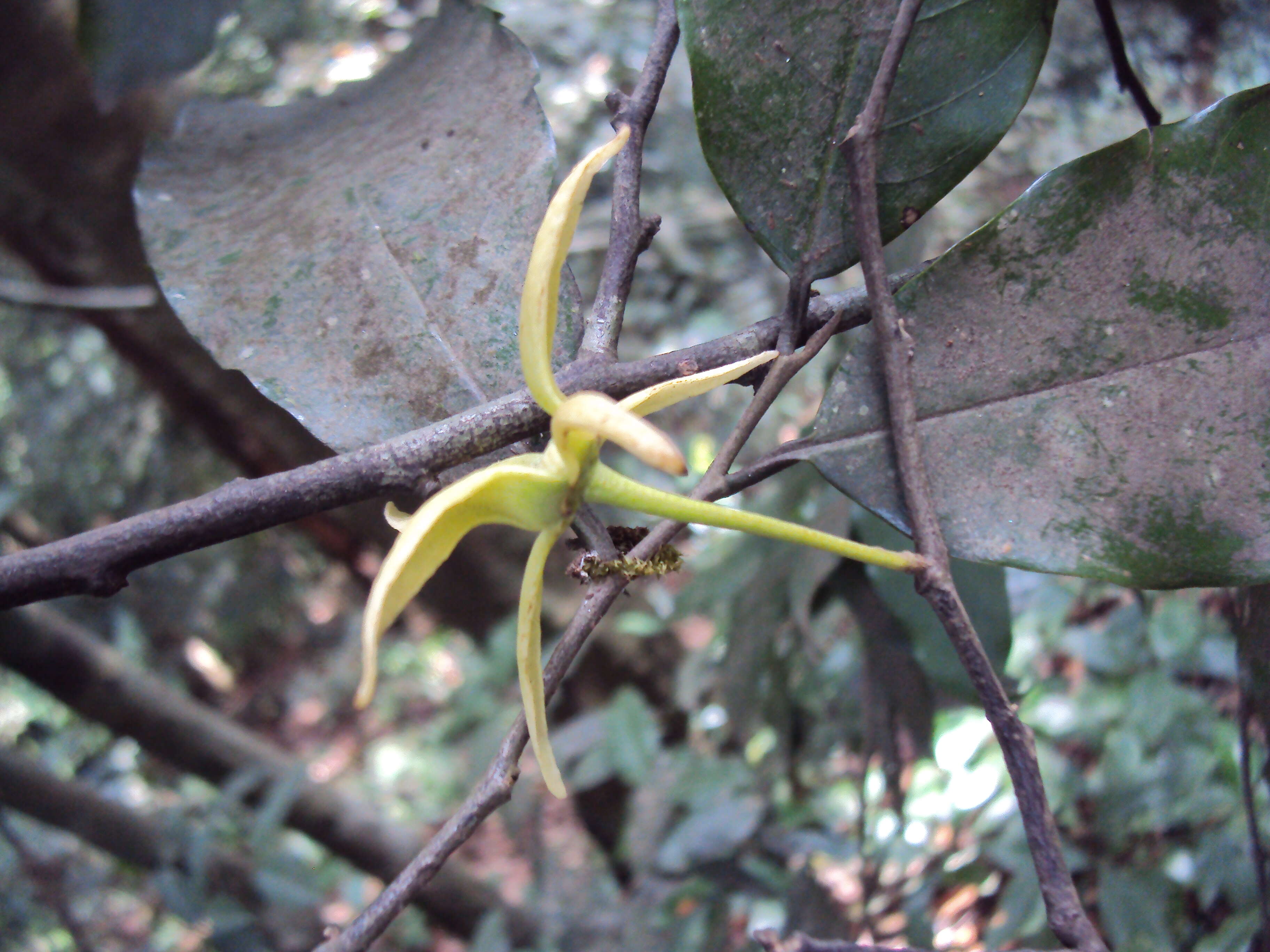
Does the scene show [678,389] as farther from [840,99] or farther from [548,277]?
[840,99]

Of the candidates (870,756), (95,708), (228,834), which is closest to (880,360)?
(870,756)

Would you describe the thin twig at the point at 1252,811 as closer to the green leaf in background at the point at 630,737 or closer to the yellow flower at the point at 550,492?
the yellow flower at the point at 550,492

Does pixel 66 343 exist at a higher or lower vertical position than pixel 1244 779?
higher

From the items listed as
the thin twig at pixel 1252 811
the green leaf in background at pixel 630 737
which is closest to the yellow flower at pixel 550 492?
the thin twig at pixel 1252 811

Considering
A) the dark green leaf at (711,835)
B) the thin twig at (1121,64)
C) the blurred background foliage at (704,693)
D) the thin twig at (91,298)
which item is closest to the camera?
the thin twig at (1121,64)

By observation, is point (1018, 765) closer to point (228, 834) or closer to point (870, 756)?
point (870, 756)

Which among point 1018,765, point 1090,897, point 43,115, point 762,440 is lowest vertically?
point 1018,765

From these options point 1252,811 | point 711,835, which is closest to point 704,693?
point 711,835
